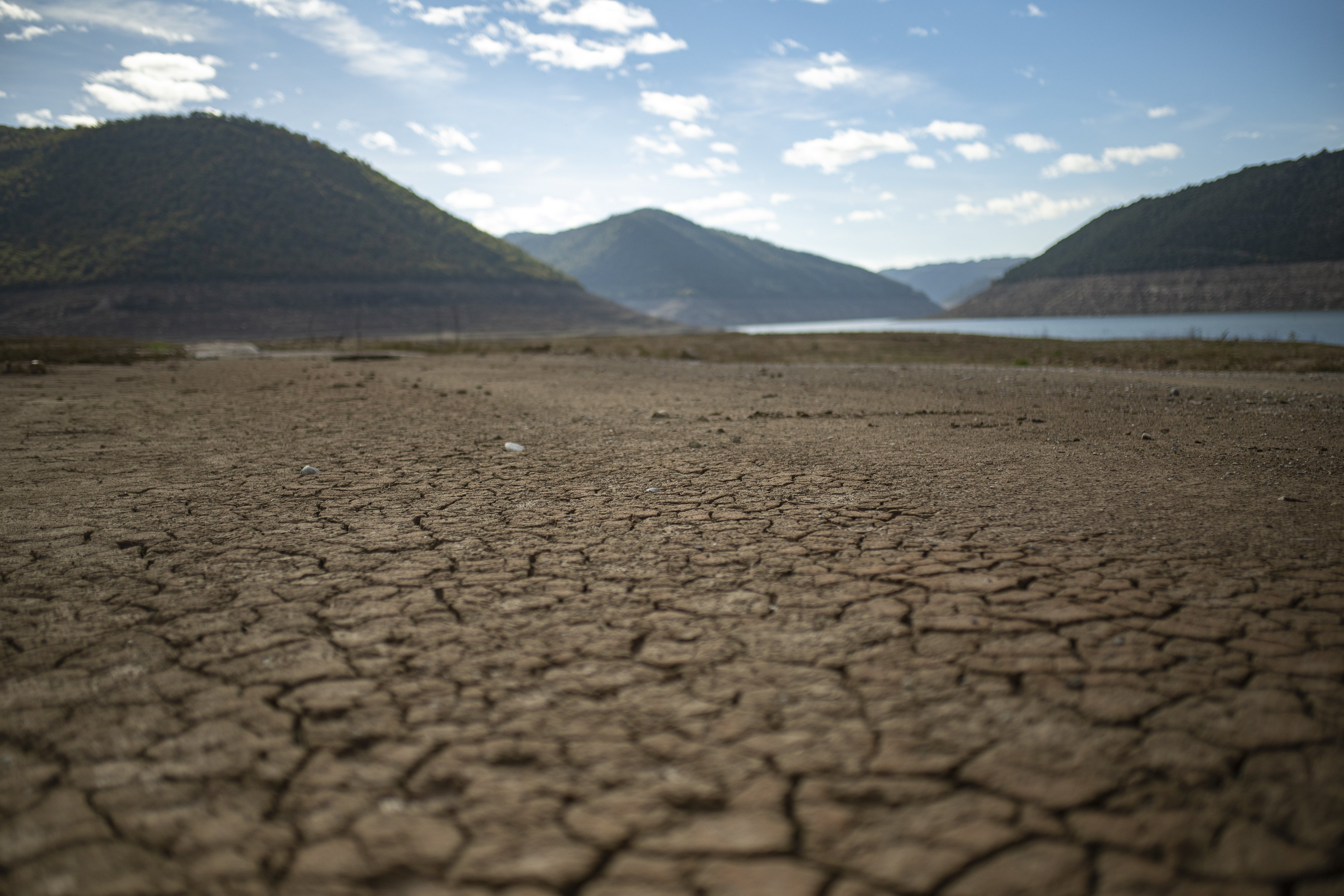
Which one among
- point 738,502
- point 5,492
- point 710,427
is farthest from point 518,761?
point 710,427

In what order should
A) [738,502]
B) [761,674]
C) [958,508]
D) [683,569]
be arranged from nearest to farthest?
[761,674], [683,569], [958,508], [738,502]

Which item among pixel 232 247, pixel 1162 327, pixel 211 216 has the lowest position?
pixel 1162 327

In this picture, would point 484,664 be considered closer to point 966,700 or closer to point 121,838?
point 121,838

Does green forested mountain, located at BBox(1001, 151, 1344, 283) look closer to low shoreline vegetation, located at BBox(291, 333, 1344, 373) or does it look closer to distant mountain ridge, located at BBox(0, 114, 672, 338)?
distant mountain ridge, located at BBox(0, 114, 672, 338)

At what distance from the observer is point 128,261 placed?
51031 mm

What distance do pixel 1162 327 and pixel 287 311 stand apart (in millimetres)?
69552

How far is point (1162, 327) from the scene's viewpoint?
2016 inches

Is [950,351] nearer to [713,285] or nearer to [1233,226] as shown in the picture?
[1233,226]

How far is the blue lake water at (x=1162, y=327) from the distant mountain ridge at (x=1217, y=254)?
8.03 ft

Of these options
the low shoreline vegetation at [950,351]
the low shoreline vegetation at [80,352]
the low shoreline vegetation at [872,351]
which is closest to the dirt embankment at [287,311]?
the low shoreline vegetation at [80,352]

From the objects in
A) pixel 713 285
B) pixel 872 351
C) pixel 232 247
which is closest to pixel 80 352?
pixel 872 351

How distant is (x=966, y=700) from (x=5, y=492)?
6.11m

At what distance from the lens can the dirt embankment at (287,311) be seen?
44.9 meters

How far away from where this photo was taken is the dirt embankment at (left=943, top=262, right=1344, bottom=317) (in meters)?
62.2
